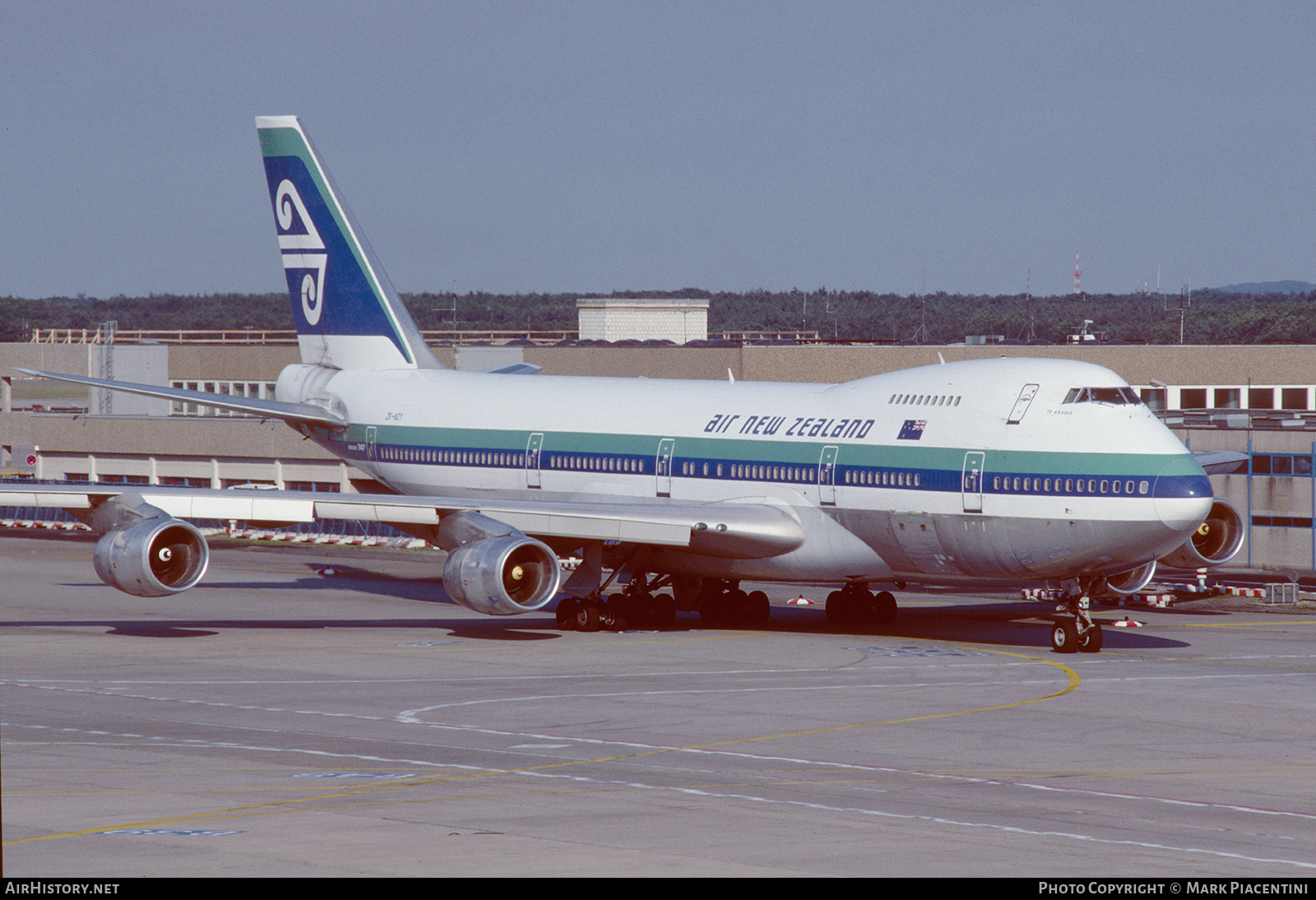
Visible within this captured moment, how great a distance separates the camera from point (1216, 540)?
41.3 m

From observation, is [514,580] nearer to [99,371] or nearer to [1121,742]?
[1121,742]

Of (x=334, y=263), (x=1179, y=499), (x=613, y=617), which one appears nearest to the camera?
(x=1179, y=499)

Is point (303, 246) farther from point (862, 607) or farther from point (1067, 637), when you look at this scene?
point (1067, 637)

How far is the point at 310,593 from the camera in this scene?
53906 mm

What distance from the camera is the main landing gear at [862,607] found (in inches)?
1757

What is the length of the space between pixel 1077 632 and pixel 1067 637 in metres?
0.25

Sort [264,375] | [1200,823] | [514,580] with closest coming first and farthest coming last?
[1200,823], [514,580], [264,375]

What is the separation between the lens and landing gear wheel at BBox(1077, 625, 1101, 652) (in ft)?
125

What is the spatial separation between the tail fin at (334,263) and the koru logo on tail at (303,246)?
0.09 feet

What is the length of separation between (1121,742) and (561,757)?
29.7 ft

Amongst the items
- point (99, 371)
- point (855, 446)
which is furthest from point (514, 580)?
point (99, 371)

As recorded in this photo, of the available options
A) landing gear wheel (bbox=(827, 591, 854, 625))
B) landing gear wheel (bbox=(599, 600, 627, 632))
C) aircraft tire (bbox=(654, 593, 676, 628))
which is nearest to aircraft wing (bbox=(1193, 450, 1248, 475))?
landing gear wheel (bbox=(827, 591, 854, 625))

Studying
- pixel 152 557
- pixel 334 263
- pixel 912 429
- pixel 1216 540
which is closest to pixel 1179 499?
pixel 912 429

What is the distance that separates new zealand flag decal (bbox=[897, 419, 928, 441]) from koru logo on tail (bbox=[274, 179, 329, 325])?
2201 centimetres
